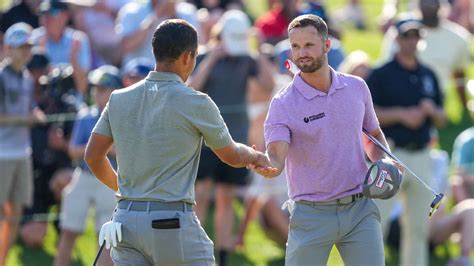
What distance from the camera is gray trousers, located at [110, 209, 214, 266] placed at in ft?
22.1

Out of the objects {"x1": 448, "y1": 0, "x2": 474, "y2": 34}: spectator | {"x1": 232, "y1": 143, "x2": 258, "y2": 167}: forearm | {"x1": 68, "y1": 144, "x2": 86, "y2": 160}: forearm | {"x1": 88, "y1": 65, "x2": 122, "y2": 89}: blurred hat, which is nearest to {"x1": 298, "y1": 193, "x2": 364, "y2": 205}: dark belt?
{"x1": 232, "y1": 143, "x2": 258, "y2": 167}: forearm

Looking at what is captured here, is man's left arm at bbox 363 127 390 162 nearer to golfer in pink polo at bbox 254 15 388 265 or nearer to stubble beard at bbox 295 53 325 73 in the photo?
golfer in pink polo at bbox 254 15 388 265

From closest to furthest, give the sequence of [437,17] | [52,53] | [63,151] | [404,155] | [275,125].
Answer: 1. [275,125]
2. [404,155]
3. [63,151]
4. [52,53]
5. [437,17]

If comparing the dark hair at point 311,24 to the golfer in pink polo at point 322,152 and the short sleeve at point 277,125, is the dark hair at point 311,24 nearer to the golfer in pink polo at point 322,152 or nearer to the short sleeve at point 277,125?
the golfer in pink polo at point 322,152

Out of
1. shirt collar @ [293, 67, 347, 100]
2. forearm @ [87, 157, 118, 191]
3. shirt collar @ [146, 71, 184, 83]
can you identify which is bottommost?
forearm @ [87, 157, 118, 191]

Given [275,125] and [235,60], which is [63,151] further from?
[275,125]

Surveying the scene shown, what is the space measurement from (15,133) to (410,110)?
371cm

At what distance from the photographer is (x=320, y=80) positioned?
750cm

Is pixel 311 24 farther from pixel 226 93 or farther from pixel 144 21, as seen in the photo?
pixel 144 21

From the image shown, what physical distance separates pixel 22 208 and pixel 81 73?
1.60 meters

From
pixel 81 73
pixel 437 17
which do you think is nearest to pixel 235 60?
pixel 81 73

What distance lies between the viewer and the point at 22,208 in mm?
11930

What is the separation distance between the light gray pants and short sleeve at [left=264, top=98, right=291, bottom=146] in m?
0.51

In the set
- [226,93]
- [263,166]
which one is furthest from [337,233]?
[226,93]
